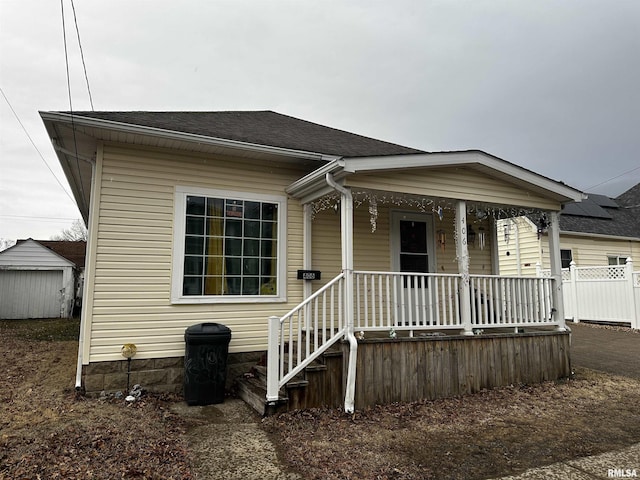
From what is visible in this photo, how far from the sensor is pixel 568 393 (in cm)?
555

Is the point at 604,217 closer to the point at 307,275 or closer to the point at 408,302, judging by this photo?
the point at 408,302

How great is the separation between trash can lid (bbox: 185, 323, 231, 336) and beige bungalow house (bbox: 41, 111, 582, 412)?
40 cm

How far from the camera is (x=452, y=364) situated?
5469mm

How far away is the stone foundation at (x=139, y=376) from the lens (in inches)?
196

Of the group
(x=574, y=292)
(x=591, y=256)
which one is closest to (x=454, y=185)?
(x=574, y=292)

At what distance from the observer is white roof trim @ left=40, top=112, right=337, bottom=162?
4762 millimetres

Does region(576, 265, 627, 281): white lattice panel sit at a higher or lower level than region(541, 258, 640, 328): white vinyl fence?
higher

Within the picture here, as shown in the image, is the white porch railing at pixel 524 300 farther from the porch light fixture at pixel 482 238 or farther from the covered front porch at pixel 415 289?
the porch light fixture at pixel 482 238

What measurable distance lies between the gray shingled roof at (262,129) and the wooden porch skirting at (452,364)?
2774 mm

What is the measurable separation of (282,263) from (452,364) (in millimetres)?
2875

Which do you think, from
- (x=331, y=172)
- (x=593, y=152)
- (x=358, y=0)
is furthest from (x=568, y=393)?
(x=593, y=152)

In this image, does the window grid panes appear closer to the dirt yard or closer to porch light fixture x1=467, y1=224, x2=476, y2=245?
the dirt yard

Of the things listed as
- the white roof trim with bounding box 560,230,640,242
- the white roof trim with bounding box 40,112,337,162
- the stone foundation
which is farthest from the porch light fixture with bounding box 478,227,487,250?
the white roof trim with bounding box 560,230,640,242

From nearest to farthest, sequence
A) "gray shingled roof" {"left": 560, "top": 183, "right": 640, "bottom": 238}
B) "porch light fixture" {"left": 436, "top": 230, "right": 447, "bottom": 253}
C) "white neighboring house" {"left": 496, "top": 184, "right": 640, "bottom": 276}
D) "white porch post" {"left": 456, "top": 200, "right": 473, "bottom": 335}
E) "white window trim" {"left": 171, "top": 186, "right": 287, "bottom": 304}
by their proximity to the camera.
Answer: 1. "white window trim" {"left": 171, "top": 186, "right": 287, "bottom": 304}
2. "white porch post" {"left": 456, "top": 200, "right": 473, "bottom": 335}
3. "porch light fixture" {"left": 436, "top": 230, "right": 447, "bottom": 253}
4. "white neighboring house" {"left": 496, "top": 184, "right": 640, "bottom": 276}
5. "gray shingled roof" {"left": 560, "top": 183, "right": 640, "bottom": 238}
